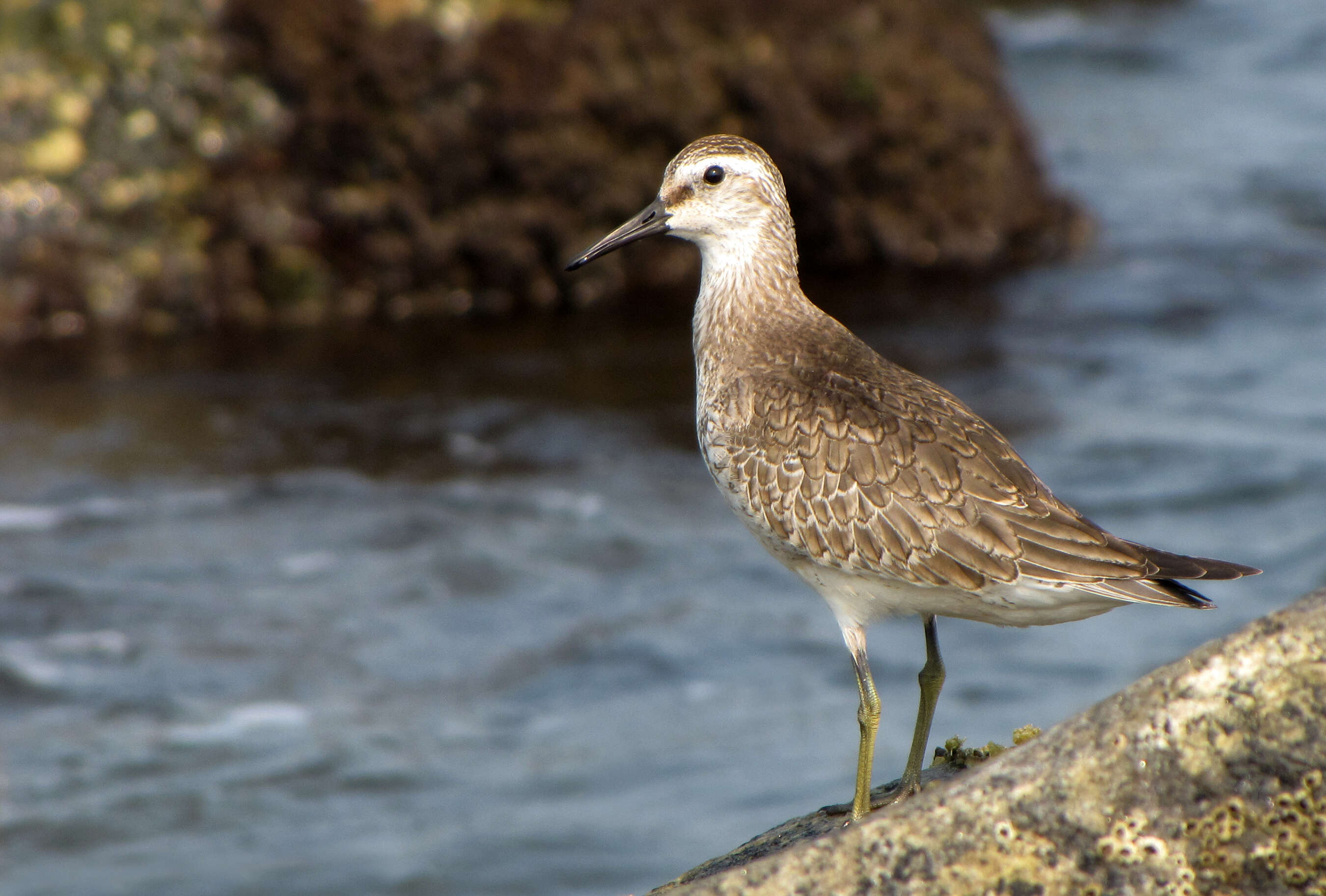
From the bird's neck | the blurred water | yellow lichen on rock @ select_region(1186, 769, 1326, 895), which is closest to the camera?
yellow lichen on rock @ select_region(1186, 769, 1326, 895)

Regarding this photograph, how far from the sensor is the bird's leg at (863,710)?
5.26 meters

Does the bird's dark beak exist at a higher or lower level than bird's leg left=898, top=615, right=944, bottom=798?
higher

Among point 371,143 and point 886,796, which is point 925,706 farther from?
point 371,143

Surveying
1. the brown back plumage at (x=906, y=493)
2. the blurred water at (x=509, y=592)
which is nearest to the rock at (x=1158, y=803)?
the brown back plumage at (x=906, y=493)

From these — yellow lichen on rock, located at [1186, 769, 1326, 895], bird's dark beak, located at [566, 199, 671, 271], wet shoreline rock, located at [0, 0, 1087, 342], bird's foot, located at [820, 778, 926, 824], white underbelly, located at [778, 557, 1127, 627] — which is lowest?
yellow lichen on rock, located at [1186, 769, 1326, 895]

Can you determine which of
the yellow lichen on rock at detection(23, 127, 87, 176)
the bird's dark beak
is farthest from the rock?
the yellow lichen on rock at detection(23, 127, 87, 176)

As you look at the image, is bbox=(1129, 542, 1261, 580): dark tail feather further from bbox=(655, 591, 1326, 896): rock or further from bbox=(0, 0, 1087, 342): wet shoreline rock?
bbox=(0, 0, 1087, 342): wet shoreline rock

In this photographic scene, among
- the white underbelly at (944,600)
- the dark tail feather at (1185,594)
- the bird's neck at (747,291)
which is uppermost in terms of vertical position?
the bird's neck at (747,291)

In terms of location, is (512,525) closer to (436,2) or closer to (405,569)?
(405,569)

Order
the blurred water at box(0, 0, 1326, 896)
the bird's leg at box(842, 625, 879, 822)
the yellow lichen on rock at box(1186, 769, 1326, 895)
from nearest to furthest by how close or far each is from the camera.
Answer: the yellow lichen on rock at box(1186, 769, 1326, 895), the bird's leg at box(842, 625, 879, 822), the blurred water at box(0, 0, 1326, 896)

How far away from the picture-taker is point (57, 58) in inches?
563

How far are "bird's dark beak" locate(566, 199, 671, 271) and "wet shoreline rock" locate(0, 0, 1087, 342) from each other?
8.30m

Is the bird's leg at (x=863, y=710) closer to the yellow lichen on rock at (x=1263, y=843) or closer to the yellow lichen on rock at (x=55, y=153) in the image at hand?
the yellow lichen on rock at (x=1263, y=843)

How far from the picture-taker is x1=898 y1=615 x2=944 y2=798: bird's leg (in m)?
5.32
